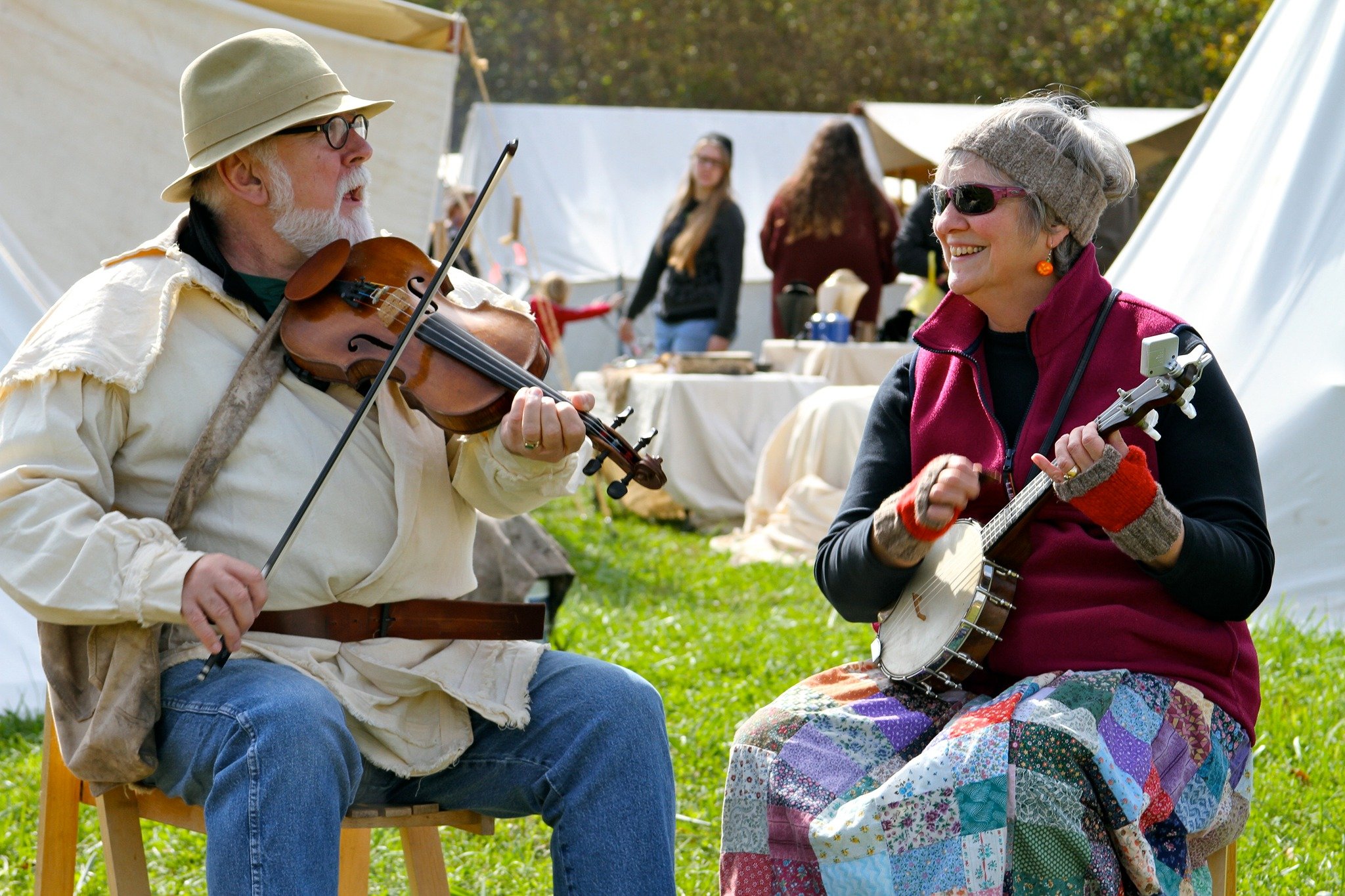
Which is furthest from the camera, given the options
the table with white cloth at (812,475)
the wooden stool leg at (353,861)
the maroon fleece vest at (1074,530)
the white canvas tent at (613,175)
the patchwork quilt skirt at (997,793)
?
the white canvas tent at (613,175)

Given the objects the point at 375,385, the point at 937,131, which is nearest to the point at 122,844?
the point at 375,385

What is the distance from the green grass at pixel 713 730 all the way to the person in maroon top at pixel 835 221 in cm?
294

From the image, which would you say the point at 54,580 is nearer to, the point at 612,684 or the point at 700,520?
the point at 612,684

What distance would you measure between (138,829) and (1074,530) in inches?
62.9

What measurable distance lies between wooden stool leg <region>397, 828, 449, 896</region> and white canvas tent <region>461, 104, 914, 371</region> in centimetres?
1162

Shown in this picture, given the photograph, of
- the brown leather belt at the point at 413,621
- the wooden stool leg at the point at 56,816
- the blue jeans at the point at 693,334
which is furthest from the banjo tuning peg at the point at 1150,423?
the blue jeans at the point at 693,334

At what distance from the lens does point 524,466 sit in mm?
2367

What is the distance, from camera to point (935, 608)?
229cm

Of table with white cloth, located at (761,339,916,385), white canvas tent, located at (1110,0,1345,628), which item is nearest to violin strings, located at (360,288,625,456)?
white canvas tent, located at (1110,0,1345,628)

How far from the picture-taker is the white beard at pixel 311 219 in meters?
2.44

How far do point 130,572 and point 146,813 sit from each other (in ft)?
1.59

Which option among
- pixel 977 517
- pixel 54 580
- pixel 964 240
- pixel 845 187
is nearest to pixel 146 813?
pixel 54 580

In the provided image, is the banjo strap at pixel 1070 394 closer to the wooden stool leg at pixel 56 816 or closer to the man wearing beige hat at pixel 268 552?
the man wearing beige hat at pixel 268 552

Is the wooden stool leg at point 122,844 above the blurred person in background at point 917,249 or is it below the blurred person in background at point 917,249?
above
